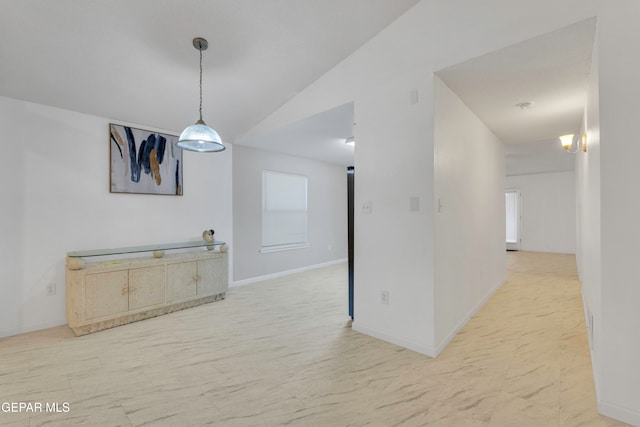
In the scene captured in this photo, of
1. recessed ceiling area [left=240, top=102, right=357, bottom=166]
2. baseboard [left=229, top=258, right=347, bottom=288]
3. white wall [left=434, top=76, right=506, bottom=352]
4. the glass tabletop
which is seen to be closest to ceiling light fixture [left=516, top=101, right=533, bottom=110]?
white wall [left=434, top=76, right=506, bottom=352]

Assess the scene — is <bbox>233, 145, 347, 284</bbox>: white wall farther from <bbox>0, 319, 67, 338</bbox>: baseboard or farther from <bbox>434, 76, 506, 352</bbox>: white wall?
<bbox>434, 76, 506, 352</bbox>: white wall

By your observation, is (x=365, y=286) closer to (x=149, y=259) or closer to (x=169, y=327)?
(x=169, y=327)

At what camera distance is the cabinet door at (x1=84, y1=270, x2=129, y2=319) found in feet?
10.9

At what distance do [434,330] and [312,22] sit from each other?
10.5 ft

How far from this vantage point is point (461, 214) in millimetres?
3412

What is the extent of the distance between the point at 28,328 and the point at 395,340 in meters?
4.14

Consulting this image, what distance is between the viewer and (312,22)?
9.62ft

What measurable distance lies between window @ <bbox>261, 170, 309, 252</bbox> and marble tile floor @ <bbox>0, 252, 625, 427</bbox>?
229 cm

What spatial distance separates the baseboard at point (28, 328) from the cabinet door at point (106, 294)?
2.34 ft

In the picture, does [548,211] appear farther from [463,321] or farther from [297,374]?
[297,374]

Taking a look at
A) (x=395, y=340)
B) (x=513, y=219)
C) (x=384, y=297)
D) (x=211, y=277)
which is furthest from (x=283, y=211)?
(x=513, y=219)

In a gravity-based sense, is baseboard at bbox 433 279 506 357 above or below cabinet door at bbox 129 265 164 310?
below

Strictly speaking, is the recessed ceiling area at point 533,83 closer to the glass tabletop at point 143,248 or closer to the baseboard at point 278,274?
the glass tabletop at point 143,248

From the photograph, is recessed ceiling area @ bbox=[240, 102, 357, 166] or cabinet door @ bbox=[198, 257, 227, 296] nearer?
recessed ceiling area @ bbox=[240, 102, 357, 166]
